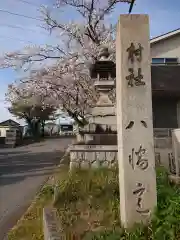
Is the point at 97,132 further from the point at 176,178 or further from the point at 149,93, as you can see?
the point at 149,93

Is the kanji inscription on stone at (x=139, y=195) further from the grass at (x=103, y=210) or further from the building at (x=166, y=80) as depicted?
the building at (x=166, y=80)

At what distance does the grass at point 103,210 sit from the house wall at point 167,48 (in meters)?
11.8

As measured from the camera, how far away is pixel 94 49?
16.1 metres

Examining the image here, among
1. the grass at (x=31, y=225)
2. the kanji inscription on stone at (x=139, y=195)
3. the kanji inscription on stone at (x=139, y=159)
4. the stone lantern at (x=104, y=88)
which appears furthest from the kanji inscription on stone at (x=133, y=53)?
→ the stone lantern at (x=104, y=88)

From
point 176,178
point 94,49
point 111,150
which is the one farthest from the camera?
point 94,49

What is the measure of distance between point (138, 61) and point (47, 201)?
12.5ft

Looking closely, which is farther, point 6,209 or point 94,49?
point 94,49

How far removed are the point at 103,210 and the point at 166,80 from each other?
445 inches

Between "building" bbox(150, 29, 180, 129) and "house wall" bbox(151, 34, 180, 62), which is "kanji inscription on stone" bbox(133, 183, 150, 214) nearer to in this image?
"building" bbox(150, 29, 180, 129)

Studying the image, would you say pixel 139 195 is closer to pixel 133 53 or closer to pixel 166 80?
pixel 133 53

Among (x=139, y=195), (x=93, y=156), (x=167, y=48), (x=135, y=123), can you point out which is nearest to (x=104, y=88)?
(x=93, y=156)

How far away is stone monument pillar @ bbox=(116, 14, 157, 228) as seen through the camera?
13.4ft

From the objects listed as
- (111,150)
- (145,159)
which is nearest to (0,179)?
(111,150)

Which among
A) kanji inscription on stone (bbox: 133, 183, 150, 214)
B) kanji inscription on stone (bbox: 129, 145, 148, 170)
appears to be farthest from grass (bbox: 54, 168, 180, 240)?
kanji inscription on stone (bbox: 129, 145, 148, 170)
